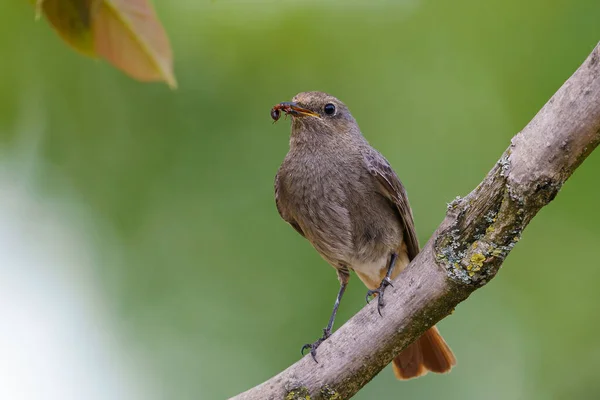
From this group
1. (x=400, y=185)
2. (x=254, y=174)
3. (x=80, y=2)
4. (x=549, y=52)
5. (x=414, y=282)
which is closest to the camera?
(x=80, y=2)

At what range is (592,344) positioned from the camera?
5805 mm

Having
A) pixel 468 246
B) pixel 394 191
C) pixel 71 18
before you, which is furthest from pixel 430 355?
pixel 71 18

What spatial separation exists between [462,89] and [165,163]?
252 centimetres

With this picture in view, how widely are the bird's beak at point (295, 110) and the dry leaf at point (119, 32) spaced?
2.90m

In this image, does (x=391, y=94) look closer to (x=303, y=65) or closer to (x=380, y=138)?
(x=380, y=138)

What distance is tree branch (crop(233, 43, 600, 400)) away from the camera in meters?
2.68

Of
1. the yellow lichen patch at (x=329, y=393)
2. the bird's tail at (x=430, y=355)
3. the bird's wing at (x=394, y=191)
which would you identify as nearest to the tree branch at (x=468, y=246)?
the yellow lichen patch at (x=329, y=393)

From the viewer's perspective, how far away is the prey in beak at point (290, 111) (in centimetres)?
468

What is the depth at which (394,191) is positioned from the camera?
179 inches

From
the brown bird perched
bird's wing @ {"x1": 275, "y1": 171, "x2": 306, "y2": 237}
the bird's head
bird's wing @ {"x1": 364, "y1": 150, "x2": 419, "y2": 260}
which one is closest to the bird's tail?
the brown bird perched

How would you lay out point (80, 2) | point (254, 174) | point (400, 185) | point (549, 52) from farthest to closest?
point (254, 174), point (549, 52), point (400, 185), point (80, 2)

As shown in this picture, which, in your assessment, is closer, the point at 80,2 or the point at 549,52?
the point at 80,2

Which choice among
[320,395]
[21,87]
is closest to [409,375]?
[320,395]

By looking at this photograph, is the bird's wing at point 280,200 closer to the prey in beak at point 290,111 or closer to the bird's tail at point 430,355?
the prey in beak at point 290,111
